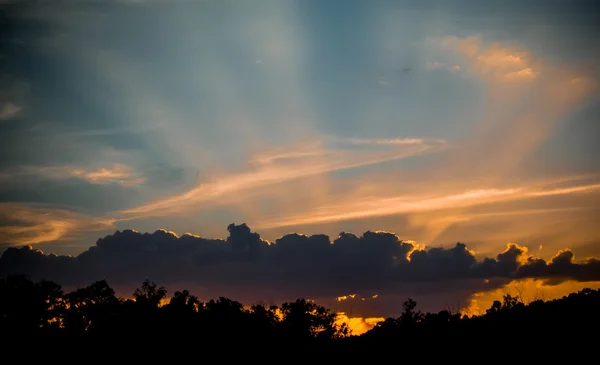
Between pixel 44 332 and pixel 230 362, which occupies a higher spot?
pixel 44 332

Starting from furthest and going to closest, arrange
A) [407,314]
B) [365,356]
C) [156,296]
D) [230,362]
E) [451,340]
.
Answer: [407,314] < [156,296] < [230,362] < [365,356] < [451,340]

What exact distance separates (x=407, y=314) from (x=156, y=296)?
208 feet

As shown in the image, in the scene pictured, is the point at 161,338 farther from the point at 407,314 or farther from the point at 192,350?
the point at 407,314

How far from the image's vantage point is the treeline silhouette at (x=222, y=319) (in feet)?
208

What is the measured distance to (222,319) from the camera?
101 m

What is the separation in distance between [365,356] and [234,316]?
144ft

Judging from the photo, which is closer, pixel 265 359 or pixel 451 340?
pixel 451 340

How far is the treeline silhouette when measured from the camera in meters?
63.4

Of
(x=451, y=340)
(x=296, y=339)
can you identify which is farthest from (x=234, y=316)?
(x=451, y=340)

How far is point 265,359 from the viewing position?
275 feet

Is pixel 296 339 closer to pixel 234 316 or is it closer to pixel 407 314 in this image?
pixel 234 316

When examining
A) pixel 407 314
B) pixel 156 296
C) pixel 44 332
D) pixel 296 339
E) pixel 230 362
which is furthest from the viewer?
pixel 407 314

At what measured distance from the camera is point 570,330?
181 ft

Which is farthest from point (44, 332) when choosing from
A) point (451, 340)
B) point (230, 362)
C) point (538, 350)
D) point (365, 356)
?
point (538, 350)
